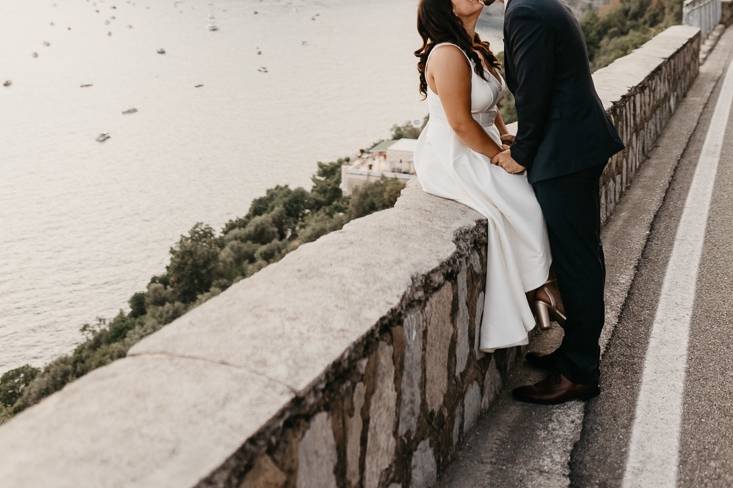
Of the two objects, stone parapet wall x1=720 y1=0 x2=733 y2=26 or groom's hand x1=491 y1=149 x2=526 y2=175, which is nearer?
groom's hand x1=491 y1=149 x2=526 y2=175

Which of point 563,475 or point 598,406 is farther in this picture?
point 598,406

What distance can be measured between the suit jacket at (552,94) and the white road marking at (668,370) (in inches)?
34.5

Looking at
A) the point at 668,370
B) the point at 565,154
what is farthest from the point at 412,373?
the point at 668,370

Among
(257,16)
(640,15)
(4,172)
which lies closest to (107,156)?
(4,172)

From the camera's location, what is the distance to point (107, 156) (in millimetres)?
60312

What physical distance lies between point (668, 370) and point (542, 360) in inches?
18.4

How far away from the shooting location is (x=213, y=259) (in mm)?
43938

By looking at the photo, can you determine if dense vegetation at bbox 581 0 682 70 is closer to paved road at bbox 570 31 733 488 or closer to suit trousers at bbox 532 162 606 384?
paved road at bbox 570 31 733 488

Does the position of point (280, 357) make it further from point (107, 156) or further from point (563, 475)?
point (107, 156)

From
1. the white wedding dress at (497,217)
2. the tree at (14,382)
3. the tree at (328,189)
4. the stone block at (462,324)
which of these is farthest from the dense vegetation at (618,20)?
the stone block at (462,324)

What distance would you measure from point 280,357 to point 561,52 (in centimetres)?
143

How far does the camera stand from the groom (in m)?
2.45

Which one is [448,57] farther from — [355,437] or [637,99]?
[637,99]

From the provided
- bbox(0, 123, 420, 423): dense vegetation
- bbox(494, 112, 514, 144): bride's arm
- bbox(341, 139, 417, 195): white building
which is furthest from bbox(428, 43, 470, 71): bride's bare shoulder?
bbox(341, 139, 417, 195): white building
